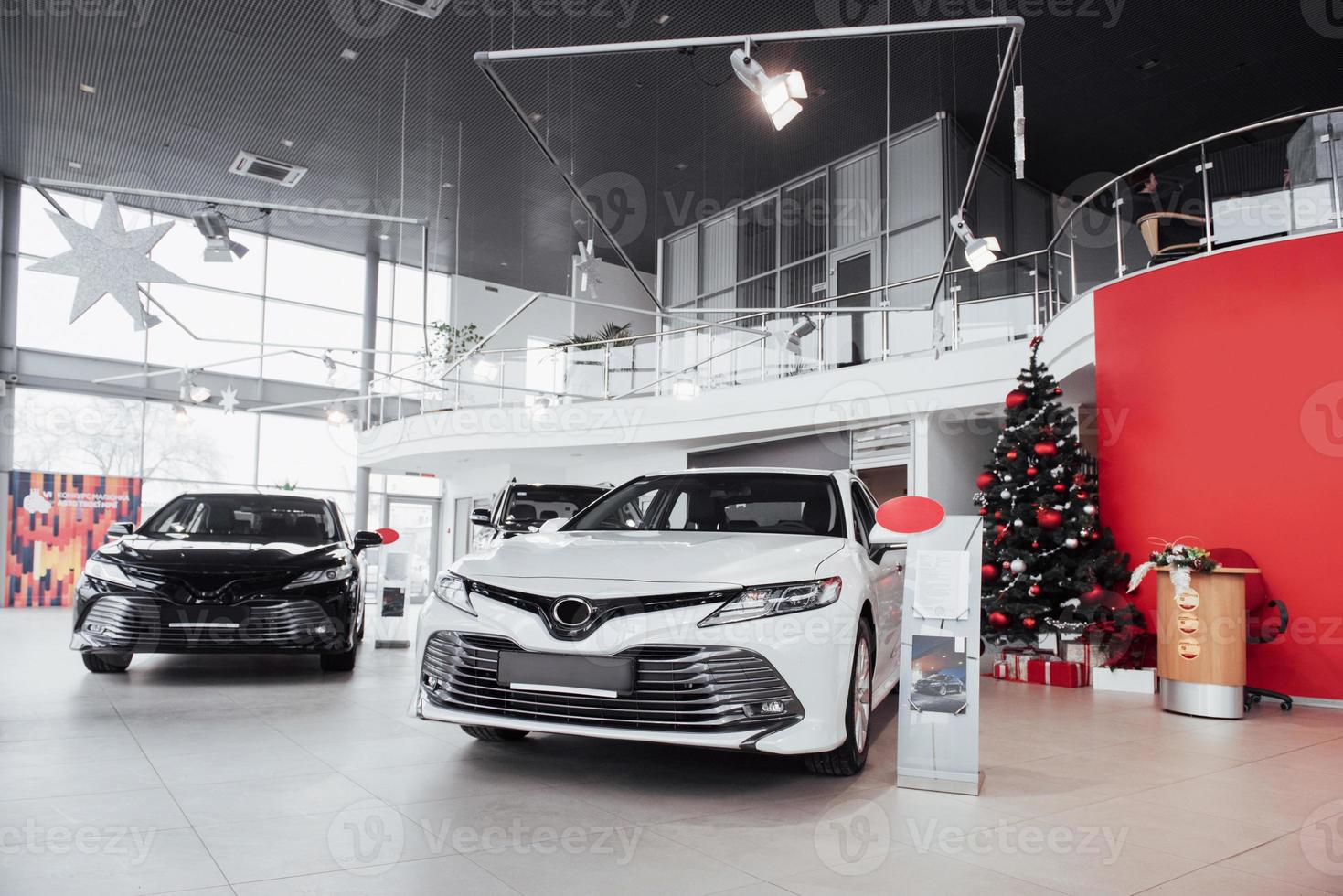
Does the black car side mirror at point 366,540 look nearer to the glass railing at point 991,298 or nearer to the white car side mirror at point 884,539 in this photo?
the white car side mirror at point 884,539

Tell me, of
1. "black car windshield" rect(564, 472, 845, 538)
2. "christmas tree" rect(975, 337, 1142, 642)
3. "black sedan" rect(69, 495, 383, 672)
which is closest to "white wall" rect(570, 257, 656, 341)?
"christmas tree" rect(975, 337, 1142, 642)

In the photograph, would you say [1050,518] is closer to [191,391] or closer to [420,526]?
[191,391]

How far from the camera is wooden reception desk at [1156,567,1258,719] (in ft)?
18.8

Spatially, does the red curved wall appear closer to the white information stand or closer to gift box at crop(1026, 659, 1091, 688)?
gift box at crop(1026, 659, 1091, 688)

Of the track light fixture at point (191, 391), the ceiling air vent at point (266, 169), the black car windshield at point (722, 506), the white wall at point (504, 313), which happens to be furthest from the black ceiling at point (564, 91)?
the black car windshield at point (722, 506)

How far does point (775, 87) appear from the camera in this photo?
18.7ft

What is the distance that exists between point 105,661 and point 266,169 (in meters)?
11.3

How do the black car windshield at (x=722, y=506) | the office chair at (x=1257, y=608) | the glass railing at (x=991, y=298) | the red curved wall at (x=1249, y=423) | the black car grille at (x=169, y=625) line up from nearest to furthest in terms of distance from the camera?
1. the black car windshield at (x=722, y=506)
2. the black car grille at (x=169, y=625)
3. the office chair at (x=1257, y=608)
4. the red curved wall at (x=1249, y=423)
5. the glass railing at (x=991, y=298)

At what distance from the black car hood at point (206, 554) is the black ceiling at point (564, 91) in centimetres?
736

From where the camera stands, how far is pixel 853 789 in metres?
3.59

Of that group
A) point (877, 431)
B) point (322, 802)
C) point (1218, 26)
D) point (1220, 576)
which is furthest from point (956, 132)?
point (322, 802)

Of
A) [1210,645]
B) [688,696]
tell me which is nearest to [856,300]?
[1210,645]

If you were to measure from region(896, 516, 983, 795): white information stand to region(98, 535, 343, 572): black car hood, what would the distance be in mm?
3984

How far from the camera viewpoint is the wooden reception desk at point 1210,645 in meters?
5.74
